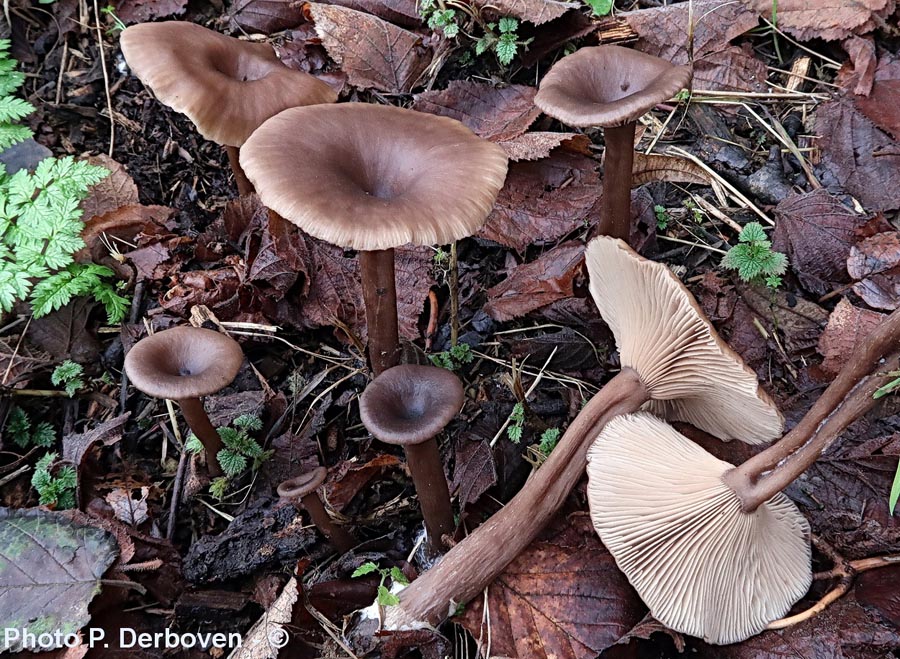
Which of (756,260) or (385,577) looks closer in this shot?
(385,577)

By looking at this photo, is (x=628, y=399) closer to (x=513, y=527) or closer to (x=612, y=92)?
(x=513, y=527)

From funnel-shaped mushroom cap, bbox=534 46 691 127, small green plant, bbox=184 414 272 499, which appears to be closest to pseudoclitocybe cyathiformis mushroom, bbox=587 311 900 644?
funnel-shaped mushroom cap, bbox=534 46 691 127

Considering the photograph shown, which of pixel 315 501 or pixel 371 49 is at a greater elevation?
pixel 371 49

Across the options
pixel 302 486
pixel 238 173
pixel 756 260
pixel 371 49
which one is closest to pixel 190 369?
pixel 302 486

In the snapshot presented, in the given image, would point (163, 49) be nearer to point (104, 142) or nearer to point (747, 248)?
point (104, 142)

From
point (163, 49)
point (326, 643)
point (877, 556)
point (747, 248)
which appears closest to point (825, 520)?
point (877, 556)

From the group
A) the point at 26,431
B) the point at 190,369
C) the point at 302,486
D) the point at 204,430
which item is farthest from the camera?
the point at 26,431

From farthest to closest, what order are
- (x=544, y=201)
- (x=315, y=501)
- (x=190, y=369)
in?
(x=544, y=201) → (x=190, y=369) → (x=315, y=501)

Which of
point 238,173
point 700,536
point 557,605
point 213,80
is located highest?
point 213,80
